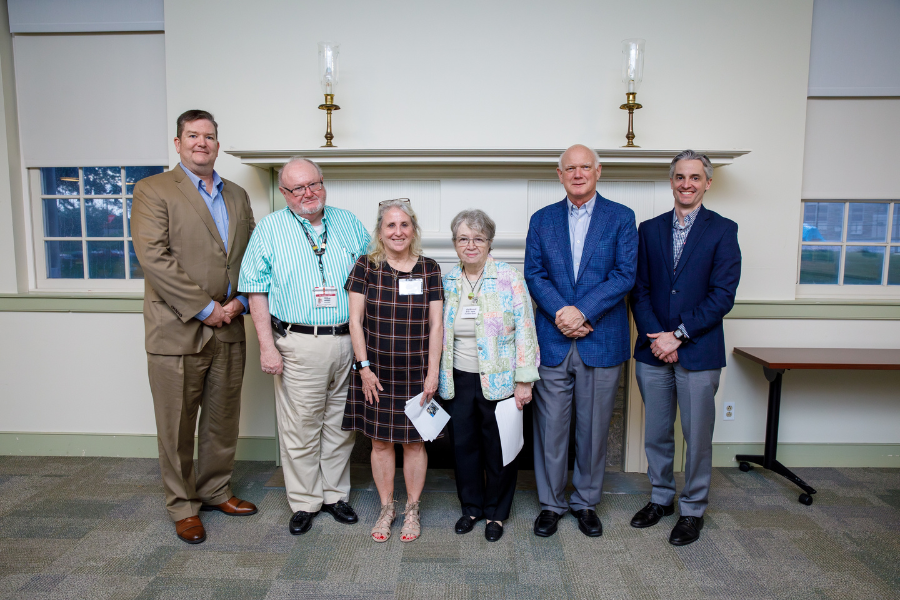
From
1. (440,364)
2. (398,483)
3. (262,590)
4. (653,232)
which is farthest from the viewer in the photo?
(398,483)

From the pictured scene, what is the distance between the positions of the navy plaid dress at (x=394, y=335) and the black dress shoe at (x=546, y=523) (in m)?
0.72

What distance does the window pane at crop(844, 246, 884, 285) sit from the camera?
333 centimetres

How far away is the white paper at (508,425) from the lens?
2314 mm

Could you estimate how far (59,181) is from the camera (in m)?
3.43

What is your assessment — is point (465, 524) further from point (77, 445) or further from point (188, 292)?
point (77, 445)

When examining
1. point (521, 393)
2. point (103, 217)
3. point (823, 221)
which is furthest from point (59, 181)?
point (823, 221)

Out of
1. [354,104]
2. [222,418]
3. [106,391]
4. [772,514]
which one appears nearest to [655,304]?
[772,514]

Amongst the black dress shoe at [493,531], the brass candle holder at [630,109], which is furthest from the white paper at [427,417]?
the brass candle holder at [630,109]

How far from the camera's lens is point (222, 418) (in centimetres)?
263

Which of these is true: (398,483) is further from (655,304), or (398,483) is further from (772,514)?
(772,514)

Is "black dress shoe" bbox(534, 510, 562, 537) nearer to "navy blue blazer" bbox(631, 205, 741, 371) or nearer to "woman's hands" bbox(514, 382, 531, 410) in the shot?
"woman's hands" bbox(514, 382, 531, 410)

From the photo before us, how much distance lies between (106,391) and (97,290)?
2.26ft

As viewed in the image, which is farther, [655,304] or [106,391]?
[106,391]

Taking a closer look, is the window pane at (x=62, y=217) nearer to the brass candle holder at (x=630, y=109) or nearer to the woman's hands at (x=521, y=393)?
the woman's hands at (x=521, y=393)
